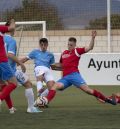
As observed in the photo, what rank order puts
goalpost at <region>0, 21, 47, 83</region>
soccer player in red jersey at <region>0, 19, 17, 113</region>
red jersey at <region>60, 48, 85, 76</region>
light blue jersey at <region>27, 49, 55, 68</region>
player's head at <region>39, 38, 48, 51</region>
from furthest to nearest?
goalpost at <region>0, 21, 47, 83</region>, light blue jersey at <region>27, 49, 55, 68</region>, player's head at <region>39, 38, 48, 51</region>, red jersey at <region>60, 48, 85, 76</region>, soccer player in red jersey at <region>0, 19, 17, 113</region>

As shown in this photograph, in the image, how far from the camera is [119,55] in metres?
22.2

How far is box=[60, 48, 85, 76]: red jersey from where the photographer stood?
13234 millimetres

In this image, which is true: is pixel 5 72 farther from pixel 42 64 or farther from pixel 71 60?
pixel 42 64

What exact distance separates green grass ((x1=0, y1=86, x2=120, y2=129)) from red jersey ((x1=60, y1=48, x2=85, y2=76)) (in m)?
Answer: 0.78

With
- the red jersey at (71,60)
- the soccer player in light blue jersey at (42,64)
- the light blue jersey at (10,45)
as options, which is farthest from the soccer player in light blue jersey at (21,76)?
the soccer player in light blue jersey at (42,64)

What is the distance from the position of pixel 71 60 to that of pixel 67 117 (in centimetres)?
230

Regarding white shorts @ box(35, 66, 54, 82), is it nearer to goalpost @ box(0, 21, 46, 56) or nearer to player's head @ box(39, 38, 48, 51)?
player's head @ box(39, 38, 48, 51)

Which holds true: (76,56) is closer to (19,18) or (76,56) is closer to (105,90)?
(105,90)

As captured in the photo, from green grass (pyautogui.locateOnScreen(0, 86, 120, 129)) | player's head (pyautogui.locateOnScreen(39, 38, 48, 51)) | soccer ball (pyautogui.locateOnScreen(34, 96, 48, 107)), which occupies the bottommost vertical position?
green grass (pyautogui.locateOnScreen(0, 86, 120, 129))

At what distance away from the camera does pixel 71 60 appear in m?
13.3

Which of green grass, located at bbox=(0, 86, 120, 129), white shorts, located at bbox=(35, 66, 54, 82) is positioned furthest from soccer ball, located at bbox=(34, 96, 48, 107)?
white shorts, located at bbox=(35, 66, 54, 82)

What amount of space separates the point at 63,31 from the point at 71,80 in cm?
1293

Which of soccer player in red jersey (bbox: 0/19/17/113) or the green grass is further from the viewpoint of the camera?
soccer player in red jersey (bbox: 0/19/17/113)

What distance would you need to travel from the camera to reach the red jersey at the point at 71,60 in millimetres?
13234
